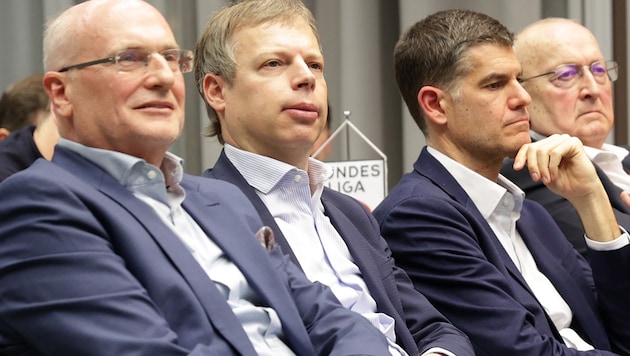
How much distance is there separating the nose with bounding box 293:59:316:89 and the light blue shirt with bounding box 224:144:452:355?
0.66 feet

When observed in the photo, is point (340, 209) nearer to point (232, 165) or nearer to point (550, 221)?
point (232, 165)

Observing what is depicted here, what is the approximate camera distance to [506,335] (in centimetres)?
221

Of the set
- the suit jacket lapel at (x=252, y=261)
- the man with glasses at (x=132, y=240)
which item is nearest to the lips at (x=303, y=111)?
the man with glasses at (x=132, y=240)

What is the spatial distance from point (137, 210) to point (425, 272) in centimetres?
92

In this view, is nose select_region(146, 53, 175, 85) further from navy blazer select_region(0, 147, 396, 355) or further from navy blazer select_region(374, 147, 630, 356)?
navy blazer select_region(374, 147, 630, 356)

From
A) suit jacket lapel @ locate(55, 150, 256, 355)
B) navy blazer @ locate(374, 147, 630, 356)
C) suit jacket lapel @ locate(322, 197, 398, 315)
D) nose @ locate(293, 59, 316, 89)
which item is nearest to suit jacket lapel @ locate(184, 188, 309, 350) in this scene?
suit jacket lapel @ locate(55, 150, 256, 355)

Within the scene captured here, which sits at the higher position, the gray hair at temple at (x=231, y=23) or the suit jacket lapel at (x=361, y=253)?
the gray hair at temple at (x=231, y=23)

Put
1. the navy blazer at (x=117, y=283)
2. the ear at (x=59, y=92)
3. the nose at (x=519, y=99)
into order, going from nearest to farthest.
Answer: the navy blazer at (x=117, y=283) < the ear at (x=59, y=92) < the nose at (x=519, y=99)

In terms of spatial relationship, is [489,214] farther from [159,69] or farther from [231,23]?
[159,69]

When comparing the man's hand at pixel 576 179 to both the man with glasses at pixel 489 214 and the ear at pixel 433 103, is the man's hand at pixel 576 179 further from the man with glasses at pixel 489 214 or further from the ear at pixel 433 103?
the ear at pixel 433 103

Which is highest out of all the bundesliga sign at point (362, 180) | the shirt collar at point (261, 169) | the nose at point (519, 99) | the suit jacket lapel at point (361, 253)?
the nose at point (519, 99)

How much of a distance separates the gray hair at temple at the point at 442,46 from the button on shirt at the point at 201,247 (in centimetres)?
107

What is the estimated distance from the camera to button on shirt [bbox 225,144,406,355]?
2082mm

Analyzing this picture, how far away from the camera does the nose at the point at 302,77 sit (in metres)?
2.23
